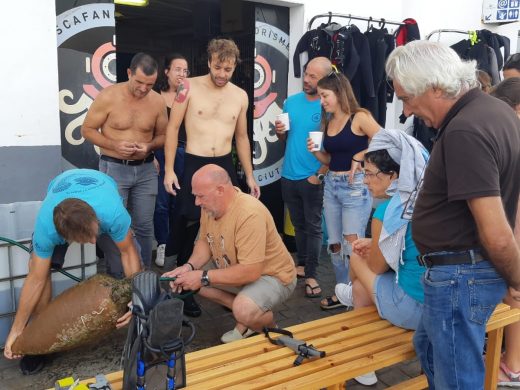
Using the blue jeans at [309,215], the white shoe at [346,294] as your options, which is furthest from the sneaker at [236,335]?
the blue jeans at [309,215]

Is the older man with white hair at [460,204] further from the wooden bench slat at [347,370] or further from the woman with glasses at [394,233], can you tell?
the woman with glasses at [394,233]

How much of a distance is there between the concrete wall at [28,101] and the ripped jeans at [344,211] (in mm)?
2195

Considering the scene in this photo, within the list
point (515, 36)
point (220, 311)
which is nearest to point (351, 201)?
point (220, 311)

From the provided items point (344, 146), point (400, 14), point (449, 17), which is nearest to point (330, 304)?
point (344, 146)

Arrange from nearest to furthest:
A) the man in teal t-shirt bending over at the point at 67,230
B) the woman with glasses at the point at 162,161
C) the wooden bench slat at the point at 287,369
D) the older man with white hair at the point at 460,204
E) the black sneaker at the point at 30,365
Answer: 1. the older man with white hair at the point at 460,204
2. the wooden bench slat at the point at 287,369
3. the man in teal t-shirt bending over at the point at 67,230
4. the black sneaker at the point at 30,365
5. the woman with glasses at the point at 162,161

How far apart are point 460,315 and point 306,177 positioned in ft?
8.31

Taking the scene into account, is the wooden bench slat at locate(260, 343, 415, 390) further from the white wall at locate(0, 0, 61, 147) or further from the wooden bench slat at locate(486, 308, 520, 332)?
the white wall at locate(0, 0, 61, 147)

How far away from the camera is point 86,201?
2984mm

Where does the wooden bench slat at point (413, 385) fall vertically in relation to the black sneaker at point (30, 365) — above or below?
above

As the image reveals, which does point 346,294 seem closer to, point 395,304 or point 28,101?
point 395,304

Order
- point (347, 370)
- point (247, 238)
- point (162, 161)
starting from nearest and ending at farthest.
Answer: point (347, 370) < point (247, 238) < point (162, 161)

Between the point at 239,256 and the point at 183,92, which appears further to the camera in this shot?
the point at 183,92

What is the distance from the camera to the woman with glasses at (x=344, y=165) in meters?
3.80

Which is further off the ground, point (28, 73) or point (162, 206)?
point (28, 73)
